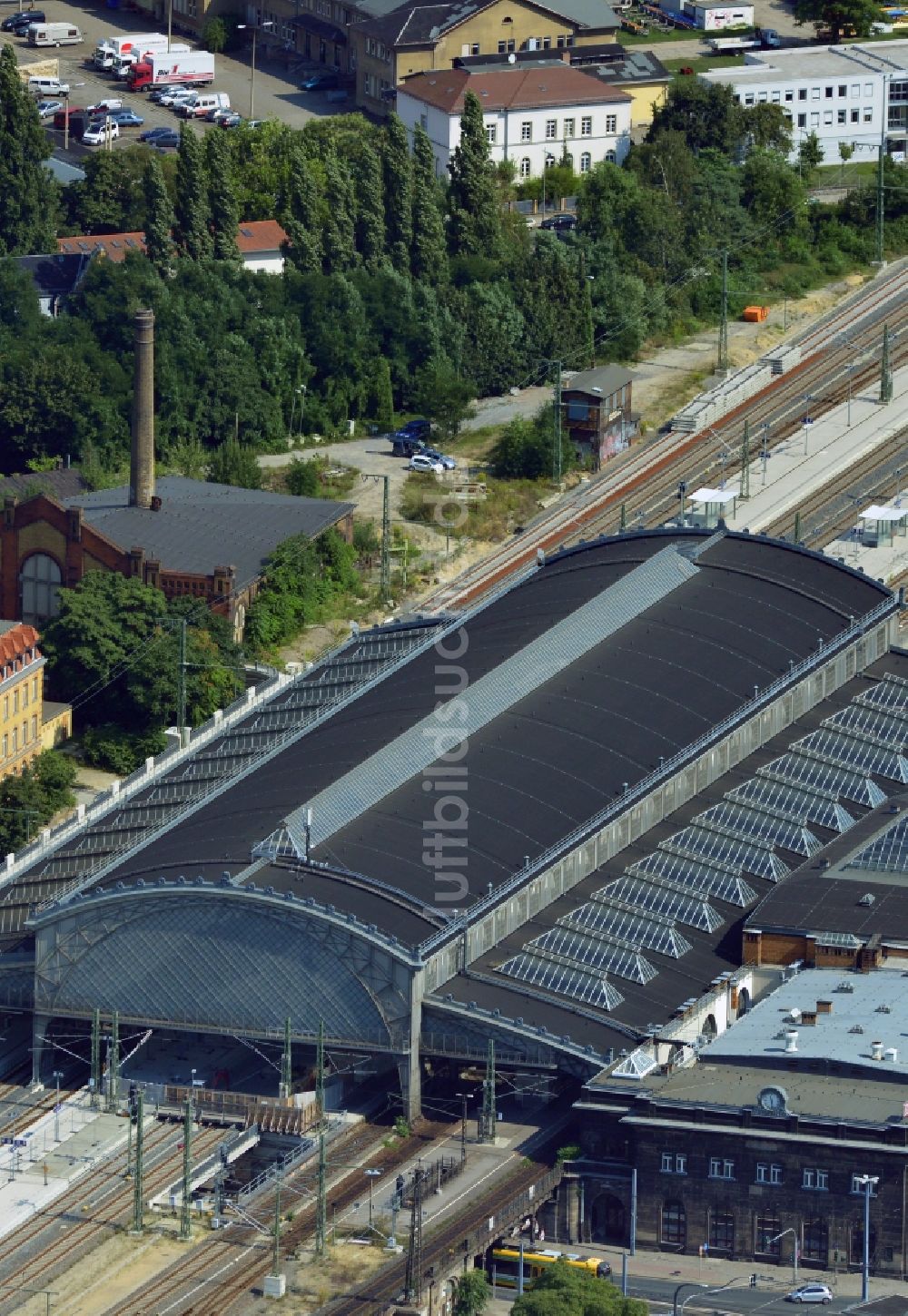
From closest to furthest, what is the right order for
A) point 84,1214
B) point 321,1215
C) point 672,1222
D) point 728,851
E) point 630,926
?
point 321,1215, point 672,1222, point 84,1214, point 630,926, point 728,851

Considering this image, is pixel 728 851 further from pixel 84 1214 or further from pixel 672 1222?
pixel 84 1214

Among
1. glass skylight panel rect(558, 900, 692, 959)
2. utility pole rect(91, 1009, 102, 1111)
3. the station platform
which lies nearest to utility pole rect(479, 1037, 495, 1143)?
glass skylight panel rect(558, 900, 692, 959)

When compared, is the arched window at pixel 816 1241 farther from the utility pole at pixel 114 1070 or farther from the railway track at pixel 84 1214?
the utility pole at pixel 114 1070

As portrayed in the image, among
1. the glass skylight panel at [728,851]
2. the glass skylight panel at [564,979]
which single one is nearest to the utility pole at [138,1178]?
the glass skylight panel at [564,979]

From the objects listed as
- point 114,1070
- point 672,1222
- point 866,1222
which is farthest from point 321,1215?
point 866,1222

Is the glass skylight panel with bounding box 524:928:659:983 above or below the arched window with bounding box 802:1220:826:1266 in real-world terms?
above

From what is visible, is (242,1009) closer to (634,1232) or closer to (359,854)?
(359,854)

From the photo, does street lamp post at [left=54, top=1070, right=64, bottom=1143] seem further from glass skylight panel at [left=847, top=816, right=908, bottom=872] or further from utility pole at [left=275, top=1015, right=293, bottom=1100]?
glass skylight panel at [left=847, top=816, right=908, bottom=872]
